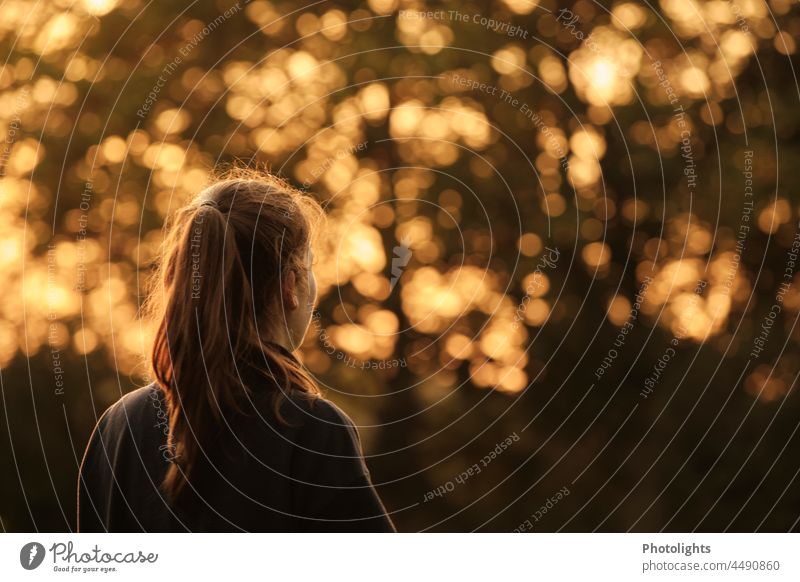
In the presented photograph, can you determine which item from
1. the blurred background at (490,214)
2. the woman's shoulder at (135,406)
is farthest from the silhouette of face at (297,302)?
the blurred background at (490,214)

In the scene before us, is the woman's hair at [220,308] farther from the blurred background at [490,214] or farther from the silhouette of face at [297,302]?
the blurred background at [490,214]

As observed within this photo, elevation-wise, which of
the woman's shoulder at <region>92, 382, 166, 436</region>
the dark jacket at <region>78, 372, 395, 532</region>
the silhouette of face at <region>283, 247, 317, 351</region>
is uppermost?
the silhouette of face at <region>283, 247, 317, 351</region>

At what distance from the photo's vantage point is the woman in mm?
3053

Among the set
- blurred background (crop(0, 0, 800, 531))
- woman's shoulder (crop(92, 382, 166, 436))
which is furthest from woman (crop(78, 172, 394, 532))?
blurred background (crop(0, 0, 800, 531))

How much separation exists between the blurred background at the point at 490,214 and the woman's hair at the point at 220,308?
4.80 metres

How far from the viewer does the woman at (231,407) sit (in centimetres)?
305

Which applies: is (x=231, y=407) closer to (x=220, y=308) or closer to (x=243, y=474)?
(x=243, y=474)

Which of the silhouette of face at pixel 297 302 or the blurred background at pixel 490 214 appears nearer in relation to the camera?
the silhouette of face at pixel 297 302

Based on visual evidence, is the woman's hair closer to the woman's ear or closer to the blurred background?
the woman's ear

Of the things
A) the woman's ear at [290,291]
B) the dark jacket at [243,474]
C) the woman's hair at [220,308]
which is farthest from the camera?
the woman's ear at [290,291]

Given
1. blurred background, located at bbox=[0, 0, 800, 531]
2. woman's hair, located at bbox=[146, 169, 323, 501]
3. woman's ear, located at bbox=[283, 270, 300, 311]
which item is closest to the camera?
woman's hair, located at bbox=[146, 169, 323, 501]

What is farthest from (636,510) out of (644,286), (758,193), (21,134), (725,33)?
(21,134)

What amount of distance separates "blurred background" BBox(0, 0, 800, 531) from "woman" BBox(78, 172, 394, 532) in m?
4.81
